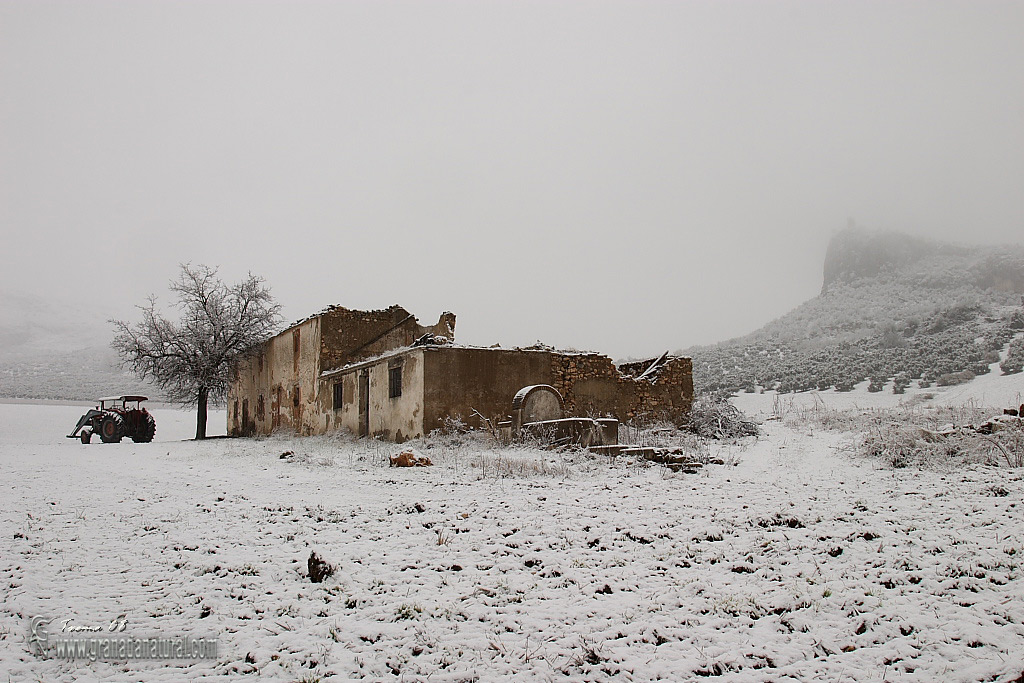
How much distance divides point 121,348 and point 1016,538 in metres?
28.9

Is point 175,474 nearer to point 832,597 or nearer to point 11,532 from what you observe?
point 11,532

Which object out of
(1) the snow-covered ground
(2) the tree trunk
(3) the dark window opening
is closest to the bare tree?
(2) the tree trunk

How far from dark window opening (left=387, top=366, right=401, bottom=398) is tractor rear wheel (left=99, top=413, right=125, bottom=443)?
38.6 ft

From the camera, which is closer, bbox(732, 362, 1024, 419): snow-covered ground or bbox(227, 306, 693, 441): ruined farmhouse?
bbox(227, 306, 693, 441): ruined farmhouse

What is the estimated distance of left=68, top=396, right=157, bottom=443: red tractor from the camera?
70.7 ft

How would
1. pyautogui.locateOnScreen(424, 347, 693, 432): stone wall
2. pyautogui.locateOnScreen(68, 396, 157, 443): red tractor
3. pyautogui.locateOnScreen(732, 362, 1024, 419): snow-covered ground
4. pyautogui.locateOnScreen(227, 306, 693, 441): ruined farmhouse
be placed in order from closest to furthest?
pyautogui.locateOnScreen(424, 347, 693, 432): stone wall → pyautogui.locateOnScreen(227, 306, 693, 441): ruined farmhouse → pyautogui.locateOnScreen(68, 396, 157, 443): red tractor → pyautogui.locateOnScreen(732, 362, 1024, 419): snow-covered ground

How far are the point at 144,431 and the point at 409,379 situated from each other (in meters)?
13.0

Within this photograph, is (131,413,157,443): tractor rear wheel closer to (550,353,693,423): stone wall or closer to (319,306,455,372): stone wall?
(319,306,455,372): stone wall

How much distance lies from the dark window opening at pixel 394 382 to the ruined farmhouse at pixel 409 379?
0.03 meters

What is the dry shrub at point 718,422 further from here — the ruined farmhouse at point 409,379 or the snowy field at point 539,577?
the snowy field at point 539,577

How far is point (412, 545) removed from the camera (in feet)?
20.4

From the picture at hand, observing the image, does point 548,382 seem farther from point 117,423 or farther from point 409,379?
point 117,423

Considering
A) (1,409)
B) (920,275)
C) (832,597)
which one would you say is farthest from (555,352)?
(920,275)

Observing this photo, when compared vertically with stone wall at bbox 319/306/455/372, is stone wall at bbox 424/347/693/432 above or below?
below
